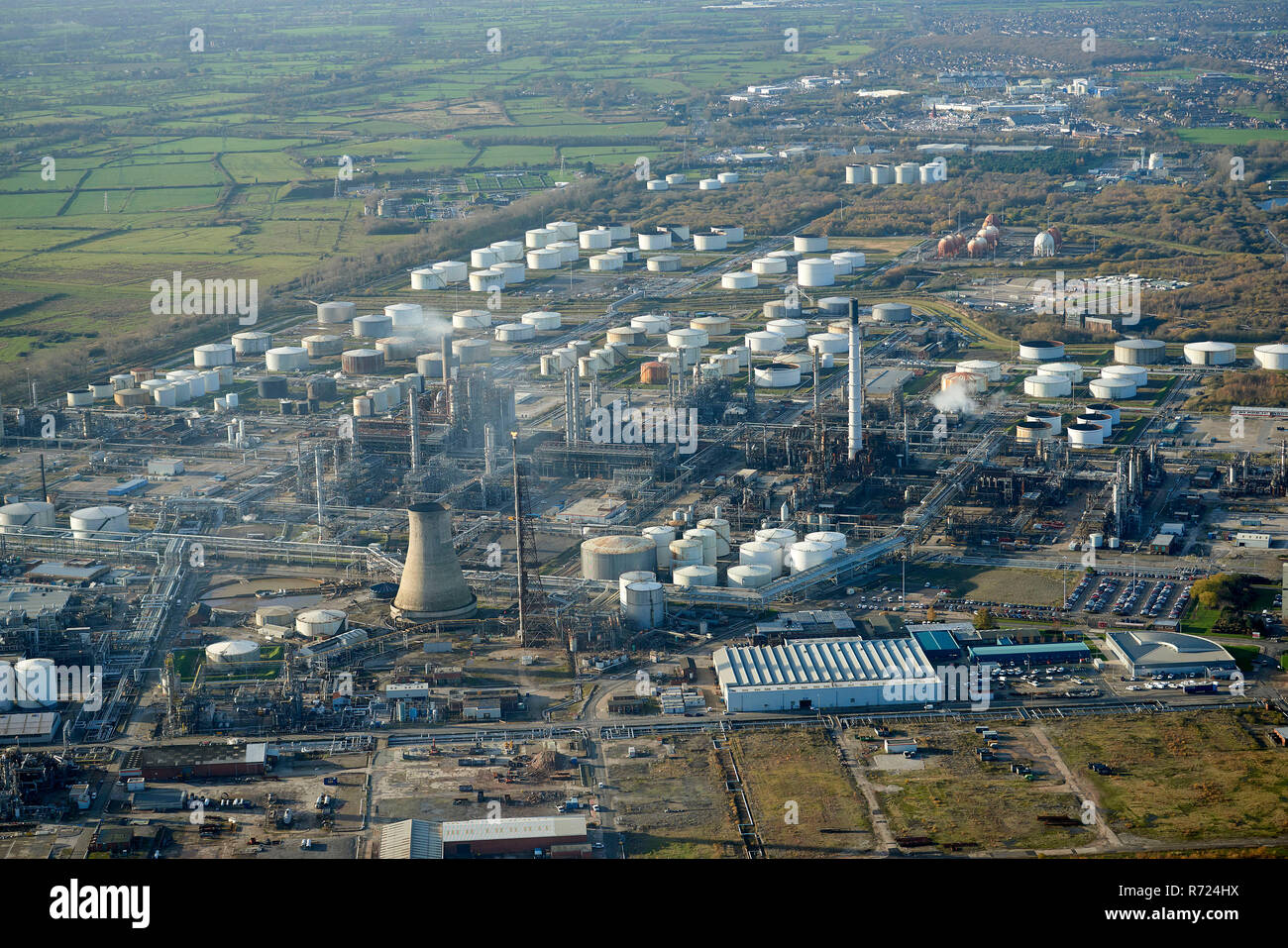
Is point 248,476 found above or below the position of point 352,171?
below

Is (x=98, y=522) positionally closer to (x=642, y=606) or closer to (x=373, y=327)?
(x=642, y=606)

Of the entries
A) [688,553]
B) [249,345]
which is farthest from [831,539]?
[249,345]

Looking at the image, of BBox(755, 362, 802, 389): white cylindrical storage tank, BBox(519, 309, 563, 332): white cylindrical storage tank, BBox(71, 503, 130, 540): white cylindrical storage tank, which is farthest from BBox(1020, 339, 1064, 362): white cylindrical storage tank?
BBox(71, 503, 130, 540): white cylindrical storage tank

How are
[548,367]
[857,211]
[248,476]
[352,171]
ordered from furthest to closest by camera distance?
[352,171] < [857,211] < [548,367] < [248,476]

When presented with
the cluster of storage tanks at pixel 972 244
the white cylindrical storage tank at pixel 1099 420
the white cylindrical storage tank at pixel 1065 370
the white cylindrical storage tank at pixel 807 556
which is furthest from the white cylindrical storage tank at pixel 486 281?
the white cylindrical storage tank at pixel 807 556

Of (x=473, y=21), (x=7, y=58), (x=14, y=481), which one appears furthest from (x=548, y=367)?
(x=473, y=21)

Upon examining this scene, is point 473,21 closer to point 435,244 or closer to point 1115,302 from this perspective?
point 435,244

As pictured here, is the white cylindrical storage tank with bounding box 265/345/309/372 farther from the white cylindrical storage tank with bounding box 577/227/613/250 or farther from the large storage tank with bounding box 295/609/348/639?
the white cylindrical storage tank with bounding box 577/227/613/250
